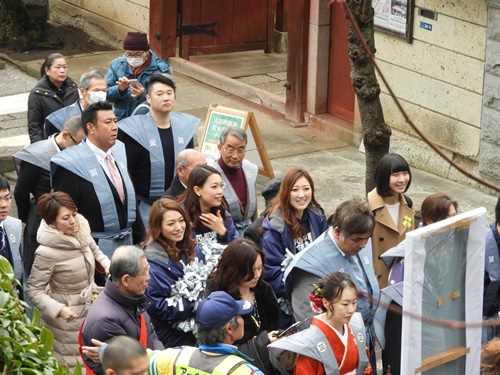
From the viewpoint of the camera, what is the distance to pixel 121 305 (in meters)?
6.18

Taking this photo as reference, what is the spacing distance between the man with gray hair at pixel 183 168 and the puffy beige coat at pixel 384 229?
1342mm

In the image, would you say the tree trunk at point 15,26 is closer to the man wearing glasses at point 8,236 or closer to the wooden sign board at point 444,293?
the man wearing glasses at point 8,236

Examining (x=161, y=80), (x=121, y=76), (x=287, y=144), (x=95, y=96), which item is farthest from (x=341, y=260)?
(x=287, y=144)

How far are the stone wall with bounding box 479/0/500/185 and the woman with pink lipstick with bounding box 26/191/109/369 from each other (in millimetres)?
5737

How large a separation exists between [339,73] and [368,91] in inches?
194

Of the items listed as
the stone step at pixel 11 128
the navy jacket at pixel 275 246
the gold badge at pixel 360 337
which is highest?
the navy jacket at pixel 275 246


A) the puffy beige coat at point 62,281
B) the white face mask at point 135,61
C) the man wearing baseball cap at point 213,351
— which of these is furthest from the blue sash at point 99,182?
the white face mask at point 135,61

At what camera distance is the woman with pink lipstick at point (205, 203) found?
747 cm

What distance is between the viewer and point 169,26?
55.8 feet

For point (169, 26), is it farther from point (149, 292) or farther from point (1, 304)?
point (1, 304)

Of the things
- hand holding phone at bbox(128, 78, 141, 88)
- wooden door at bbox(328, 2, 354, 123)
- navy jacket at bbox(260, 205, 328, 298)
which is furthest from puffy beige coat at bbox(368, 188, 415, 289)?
wooden door at bbox(328, 2, 354, 123)

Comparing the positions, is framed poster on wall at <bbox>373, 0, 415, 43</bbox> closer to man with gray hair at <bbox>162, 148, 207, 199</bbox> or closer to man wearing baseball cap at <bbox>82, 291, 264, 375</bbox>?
man with gray hair at <bbox>162, 148, 207, 199</bbox>

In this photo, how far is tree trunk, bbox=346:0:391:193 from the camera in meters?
8.99

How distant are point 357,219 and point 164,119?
110 inches
